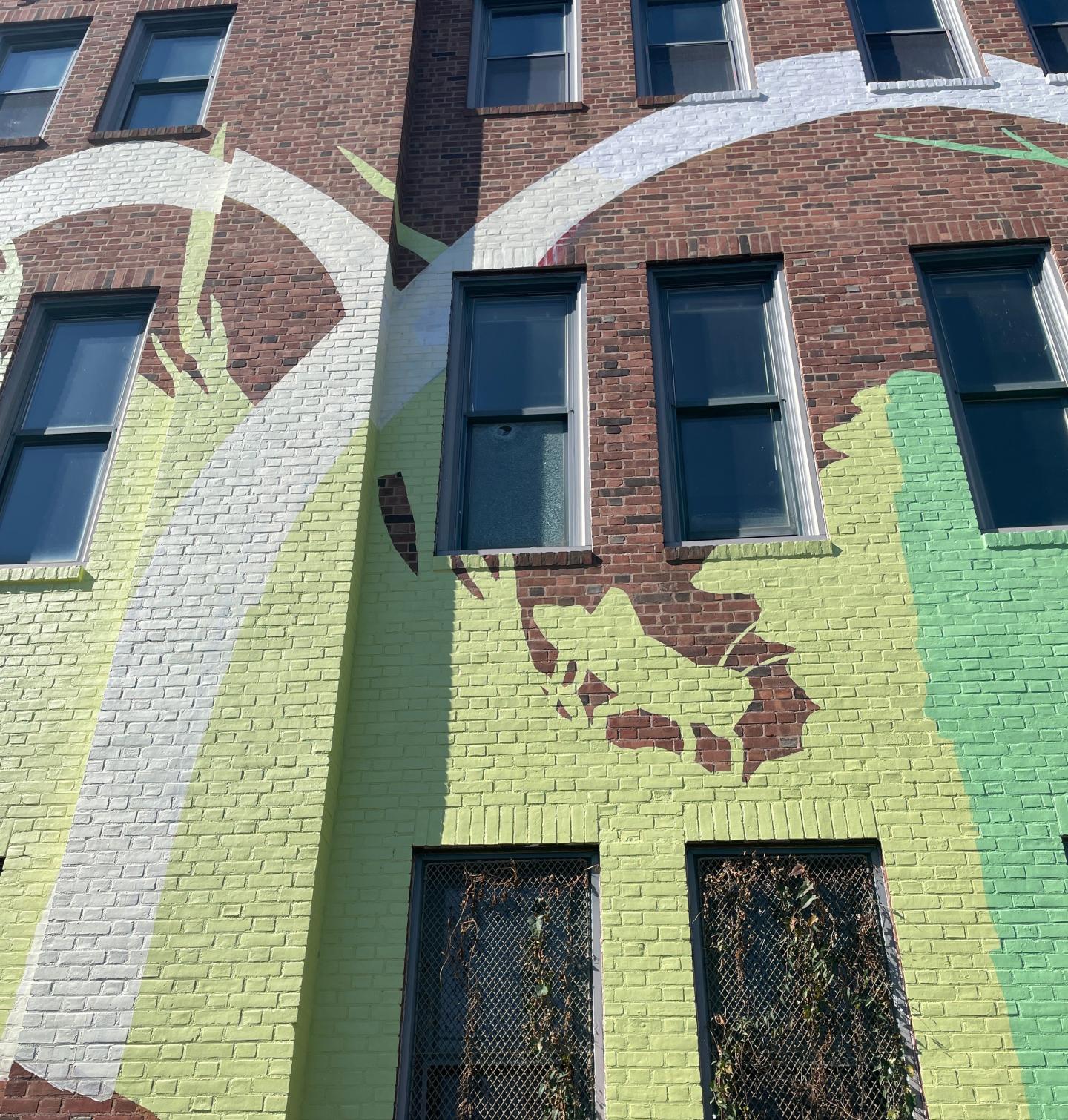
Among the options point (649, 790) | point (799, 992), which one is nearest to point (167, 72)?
point (649, 790)

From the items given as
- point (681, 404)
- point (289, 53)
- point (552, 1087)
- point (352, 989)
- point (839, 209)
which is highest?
point (289, 53)

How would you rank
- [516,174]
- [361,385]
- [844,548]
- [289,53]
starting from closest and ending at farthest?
[844,548] < [361,385] < [516,174] < [289,53]

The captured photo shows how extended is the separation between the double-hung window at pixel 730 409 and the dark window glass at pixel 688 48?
8.00ft

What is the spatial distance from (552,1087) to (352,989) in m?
1.17

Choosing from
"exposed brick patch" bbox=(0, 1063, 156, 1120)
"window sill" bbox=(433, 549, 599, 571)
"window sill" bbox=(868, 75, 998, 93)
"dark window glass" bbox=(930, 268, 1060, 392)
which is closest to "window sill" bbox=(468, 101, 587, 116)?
"window sill" bbox=(868, 75, 998, 93)

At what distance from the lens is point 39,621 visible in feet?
22.2

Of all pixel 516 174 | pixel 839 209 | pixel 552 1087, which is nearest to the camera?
pixel 552 1087

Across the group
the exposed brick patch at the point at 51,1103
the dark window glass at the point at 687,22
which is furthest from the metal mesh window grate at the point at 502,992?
the dark window glass at the point at 687,22

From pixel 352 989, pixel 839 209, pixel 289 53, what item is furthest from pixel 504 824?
pixel 289 53

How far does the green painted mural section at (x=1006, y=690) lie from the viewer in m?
5.33

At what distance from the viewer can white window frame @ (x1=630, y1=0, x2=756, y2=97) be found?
9.28m

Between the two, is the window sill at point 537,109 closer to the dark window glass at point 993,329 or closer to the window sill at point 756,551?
the dark window glass at point 993,329

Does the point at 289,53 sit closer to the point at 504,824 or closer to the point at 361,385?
the point at 361,385

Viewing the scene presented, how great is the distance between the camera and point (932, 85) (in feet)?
29.0
